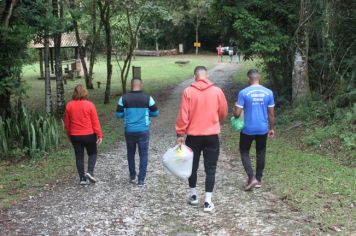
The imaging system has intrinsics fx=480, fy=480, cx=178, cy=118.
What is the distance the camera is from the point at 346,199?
23.2 ft

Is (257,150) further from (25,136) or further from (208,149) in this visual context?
(25,136)

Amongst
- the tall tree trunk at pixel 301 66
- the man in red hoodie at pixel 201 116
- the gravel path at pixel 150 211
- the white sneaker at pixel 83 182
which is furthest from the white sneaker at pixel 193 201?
the tall tree trunk at pixel 301 66

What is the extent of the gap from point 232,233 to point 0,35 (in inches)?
293

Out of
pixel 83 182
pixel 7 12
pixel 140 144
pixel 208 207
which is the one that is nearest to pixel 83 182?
pixel 83 182

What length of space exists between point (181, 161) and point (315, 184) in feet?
8.34

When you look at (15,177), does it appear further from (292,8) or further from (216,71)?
(216,71)

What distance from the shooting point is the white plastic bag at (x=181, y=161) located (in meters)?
6.68

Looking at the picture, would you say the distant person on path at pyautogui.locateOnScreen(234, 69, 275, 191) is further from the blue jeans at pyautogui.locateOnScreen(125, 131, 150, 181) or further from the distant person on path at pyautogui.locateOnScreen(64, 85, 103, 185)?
the distant person on path at pyautogui.locateOnScreen(64, 85, 103, 185)

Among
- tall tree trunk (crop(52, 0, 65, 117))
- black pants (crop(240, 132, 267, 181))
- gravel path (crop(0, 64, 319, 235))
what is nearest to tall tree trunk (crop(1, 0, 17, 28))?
tall tree trunk (crop(52, 0, 65, 117))

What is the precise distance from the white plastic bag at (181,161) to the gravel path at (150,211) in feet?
1.87

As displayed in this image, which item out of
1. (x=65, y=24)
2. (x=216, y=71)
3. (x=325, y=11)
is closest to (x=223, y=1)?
(x=325, y=11)

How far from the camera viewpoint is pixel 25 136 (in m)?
10.8

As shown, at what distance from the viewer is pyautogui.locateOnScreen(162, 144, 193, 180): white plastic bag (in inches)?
263

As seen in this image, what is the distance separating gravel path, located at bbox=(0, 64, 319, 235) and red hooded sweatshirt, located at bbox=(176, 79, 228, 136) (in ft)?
3.85
